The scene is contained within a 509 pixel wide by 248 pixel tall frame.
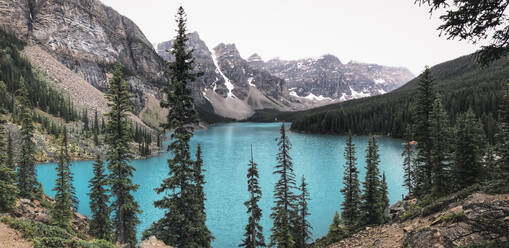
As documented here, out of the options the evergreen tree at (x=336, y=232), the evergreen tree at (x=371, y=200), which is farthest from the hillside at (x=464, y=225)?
the evergreen tree at (x=371, y=200)

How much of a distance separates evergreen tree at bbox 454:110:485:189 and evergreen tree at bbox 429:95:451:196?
1.77m

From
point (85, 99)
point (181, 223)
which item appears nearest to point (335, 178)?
point (181, 223)

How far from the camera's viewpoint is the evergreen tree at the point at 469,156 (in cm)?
1702

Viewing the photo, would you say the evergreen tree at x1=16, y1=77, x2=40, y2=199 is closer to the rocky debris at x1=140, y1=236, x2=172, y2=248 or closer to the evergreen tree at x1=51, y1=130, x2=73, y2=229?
the evergreen tree at x1=51, y1=130, x2=73, y2=229

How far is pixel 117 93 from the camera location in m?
18.6

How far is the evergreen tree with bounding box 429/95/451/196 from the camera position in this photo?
19534 mm

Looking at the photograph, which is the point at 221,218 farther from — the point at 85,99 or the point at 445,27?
the point at 85,99

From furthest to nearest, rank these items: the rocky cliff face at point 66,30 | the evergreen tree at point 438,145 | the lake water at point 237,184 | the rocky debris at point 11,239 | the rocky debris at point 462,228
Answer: the rocky cliff face at point 66,30, the lake water at point 237,184, the evergreen tree at point 438,145, the rocky debris at point 11,239, the rocky debris at point 462,228

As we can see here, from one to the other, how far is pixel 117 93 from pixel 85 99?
141536 mm

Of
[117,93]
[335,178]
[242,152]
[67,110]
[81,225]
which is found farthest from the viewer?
[67,110]

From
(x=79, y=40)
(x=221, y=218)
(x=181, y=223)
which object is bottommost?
(x=221, y=218)

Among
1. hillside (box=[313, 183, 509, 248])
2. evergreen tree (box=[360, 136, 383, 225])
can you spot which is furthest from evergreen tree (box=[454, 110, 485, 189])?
hillside (box=[313, 183, 509, 248])

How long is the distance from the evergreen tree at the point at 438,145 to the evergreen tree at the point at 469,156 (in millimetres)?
1766

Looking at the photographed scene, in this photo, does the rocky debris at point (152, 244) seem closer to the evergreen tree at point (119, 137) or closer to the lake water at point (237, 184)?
the evergreen tree at point (119, 137)
